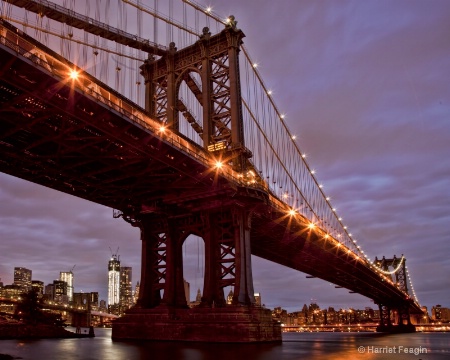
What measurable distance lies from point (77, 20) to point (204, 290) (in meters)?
25.8

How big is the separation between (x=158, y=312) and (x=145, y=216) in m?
10.7

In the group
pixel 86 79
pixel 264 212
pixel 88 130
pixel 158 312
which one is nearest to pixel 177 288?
pixel 158 312

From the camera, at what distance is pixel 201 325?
41844 mm

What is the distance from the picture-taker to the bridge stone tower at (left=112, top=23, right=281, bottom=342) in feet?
139

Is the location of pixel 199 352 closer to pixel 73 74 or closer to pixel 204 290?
pixel 204 290

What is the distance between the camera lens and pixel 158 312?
1795 inches

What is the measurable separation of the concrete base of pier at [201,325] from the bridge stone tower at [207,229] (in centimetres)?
8

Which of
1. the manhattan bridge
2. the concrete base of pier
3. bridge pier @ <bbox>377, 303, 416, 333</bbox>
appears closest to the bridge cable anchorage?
the manhattan bridge

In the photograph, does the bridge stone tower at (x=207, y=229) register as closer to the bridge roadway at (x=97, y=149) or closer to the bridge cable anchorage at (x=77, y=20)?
the bridge roadway at (x=97, y=149)

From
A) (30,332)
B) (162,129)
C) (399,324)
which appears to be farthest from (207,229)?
(399,324)

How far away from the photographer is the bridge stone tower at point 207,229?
42.2 meters

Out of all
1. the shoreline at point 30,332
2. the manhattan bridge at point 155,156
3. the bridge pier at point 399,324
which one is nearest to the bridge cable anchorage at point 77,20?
the manhattan bridge at point 155,156

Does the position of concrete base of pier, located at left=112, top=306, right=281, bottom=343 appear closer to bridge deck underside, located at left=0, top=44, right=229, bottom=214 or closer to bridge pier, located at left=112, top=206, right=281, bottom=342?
bridge pier, located at left=112, top=206, right=281, bottom=342

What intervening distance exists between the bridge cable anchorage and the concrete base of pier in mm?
25896
